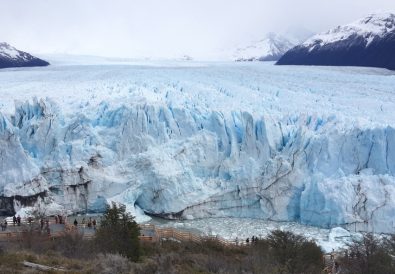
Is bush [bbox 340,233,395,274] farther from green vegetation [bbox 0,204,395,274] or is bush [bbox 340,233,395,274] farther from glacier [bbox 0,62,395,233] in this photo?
glacier [bbox 0,62,395,233]

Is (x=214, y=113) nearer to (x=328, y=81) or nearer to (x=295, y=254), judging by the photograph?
(x=328, y=81)

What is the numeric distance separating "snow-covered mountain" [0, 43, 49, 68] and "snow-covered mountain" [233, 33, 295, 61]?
4443 centimetres

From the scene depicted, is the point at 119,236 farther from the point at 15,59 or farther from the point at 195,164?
the point at 15,59

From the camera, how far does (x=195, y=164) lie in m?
19.4

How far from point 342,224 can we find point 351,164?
2.33 metres

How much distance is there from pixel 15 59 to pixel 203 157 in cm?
2387

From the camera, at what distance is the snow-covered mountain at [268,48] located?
81963 mm

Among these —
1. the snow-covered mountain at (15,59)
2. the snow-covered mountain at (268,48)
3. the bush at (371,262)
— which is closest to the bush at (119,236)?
the bush at (371,262)

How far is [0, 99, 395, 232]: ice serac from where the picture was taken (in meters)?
18.3

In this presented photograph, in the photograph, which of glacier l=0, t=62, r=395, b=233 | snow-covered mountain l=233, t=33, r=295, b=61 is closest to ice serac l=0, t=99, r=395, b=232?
glacier l=0, t=62, r=395, b=233

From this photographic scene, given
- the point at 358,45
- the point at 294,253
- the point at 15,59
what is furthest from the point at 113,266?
the point at 15,59

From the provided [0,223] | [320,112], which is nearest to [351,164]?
[320,112]

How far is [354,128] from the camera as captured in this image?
61.2 feet

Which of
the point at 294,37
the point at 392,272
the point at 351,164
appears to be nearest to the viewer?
the point at 392,272
